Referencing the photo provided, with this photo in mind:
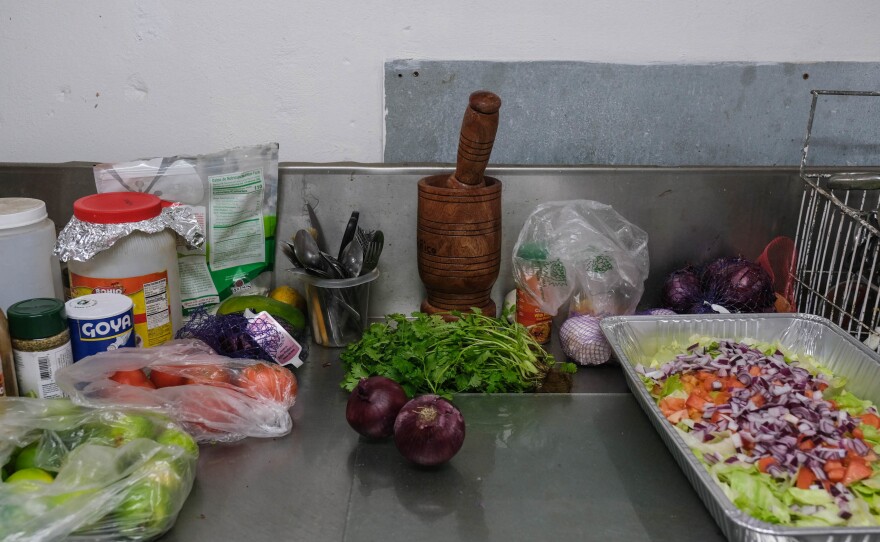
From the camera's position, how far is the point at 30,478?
0.73m

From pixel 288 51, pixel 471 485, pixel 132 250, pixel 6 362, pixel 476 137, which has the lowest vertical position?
pixel 471 485

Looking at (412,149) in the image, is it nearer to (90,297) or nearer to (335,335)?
(335,335)

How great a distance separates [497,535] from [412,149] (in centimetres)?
69

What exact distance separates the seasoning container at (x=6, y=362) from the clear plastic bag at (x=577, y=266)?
0.69 meters

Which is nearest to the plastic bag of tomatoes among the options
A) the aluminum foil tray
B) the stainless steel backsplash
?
the stainless steel backsplash

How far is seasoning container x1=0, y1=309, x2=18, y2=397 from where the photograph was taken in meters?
0.86

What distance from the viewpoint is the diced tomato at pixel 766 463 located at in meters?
0.77

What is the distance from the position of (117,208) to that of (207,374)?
254mm

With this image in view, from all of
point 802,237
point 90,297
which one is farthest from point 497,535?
point 802,237

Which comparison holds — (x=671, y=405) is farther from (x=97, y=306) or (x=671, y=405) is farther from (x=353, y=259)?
(x=97, y=306)

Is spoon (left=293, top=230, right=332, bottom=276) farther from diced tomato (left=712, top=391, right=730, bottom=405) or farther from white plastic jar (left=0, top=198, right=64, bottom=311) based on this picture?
diced tomato (left=712, top=391, right=730, bottom=405)

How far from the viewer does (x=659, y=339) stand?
3.52ft

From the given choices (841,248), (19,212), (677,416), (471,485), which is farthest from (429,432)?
(841,248)

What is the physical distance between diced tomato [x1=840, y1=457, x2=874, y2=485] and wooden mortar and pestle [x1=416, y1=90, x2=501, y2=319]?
54 cm
